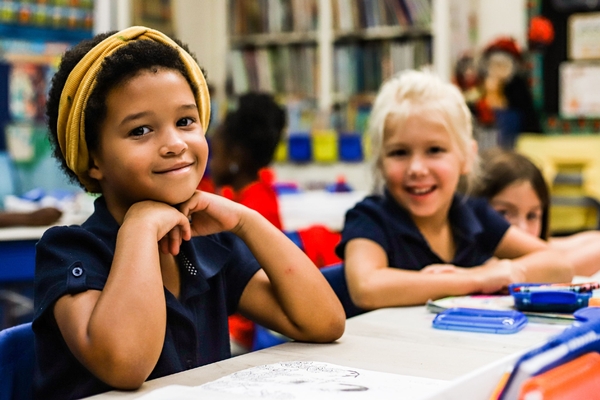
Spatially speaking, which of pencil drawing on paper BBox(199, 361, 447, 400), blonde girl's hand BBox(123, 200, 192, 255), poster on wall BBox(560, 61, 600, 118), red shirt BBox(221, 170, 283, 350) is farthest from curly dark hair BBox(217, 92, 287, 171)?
poster on wall BBox(560, 61, 600, 118)

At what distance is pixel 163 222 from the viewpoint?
1060 millimetres

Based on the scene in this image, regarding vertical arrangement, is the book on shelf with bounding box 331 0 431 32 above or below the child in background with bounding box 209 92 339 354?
above

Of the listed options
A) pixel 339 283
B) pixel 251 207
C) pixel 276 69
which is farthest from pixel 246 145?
pixel 276 69

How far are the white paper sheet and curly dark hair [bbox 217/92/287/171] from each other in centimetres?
220

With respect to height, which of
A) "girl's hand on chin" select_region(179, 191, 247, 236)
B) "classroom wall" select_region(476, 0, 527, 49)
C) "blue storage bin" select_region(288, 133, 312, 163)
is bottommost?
"blue storage bin" select_region(288, 133, 312, 163)

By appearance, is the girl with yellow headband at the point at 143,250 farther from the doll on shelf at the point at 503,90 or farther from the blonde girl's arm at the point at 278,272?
the doll on shelf at the point at 503,90

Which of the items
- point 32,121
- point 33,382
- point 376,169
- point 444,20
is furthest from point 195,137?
point 444,20

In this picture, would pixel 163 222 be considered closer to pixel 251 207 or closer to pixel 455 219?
pixel 455 219

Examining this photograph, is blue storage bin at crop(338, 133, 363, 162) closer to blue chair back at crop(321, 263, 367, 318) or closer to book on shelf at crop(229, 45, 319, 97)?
book on shelf at crop(229, 45, 319, 97)

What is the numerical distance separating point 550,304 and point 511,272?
0.31m

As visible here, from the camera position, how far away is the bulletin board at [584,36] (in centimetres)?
477

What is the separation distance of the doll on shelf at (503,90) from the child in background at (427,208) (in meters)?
2.86

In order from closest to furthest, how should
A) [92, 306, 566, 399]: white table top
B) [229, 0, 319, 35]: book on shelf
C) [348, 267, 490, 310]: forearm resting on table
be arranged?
[92, 306, 566, 399]: white table top
[348, 267, 490, 310]: forearm resting on table
[229, 0, 319, 35]: book on shelf

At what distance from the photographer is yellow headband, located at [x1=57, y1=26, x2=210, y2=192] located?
108 cm
